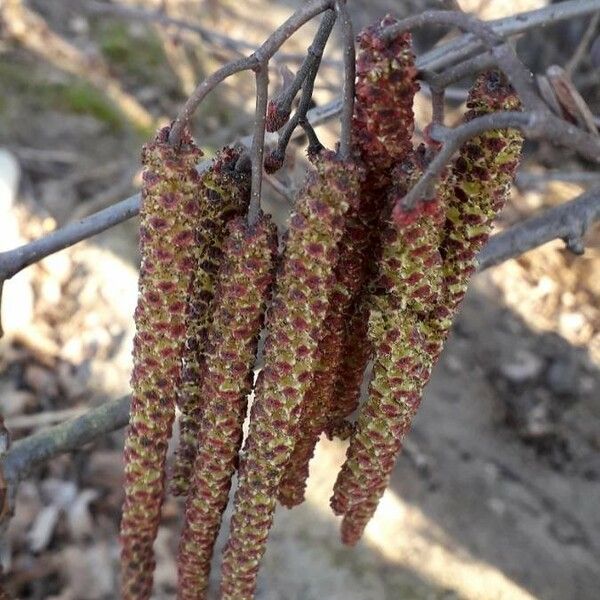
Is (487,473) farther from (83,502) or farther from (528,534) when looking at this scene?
(83,502)

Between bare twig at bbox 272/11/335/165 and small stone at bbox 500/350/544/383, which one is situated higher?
small stone at bbox 500/350/544/383

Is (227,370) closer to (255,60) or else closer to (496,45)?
(255,60)

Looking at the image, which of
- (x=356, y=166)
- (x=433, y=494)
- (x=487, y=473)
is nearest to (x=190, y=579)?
(x=356, y=166)

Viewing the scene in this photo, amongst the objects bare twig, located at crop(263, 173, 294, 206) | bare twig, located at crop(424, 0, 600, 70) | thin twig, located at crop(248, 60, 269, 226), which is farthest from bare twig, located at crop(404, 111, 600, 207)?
bare twig, located at crop(263, 173, 294, 206)

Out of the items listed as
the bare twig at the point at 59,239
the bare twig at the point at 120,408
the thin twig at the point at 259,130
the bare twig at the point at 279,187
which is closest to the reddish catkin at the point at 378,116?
the thin twig at the point at 259,130

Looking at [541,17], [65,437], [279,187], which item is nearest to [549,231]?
[541,17]

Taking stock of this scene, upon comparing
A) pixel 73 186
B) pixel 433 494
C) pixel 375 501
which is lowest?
pixel 375 501

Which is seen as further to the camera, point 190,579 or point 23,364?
point 23,364

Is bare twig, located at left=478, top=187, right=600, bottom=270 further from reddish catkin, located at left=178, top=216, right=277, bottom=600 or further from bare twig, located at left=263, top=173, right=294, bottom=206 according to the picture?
reddish catkin, located at left=178, top=216, right=277, bottom=600
